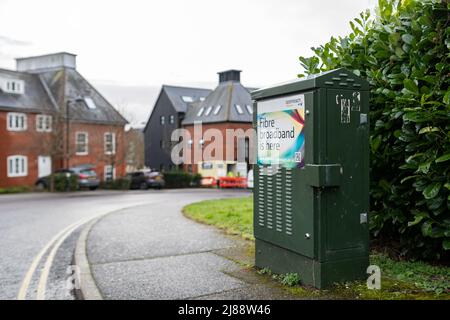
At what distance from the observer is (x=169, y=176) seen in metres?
40.3

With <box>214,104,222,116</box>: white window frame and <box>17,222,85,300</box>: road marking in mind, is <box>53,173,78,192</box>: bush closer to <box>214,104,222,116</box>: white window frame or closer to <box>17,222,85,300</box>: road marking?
<box>17,222,85,300</box>: road marking

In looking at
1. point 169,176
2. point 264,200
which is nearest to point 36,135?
point 169,176

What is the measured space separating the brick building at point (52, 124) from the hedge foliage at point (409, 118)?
91.9 feet

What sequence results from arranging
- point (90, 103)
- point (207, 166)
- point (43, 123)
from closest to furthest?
point (43, 123) < point (90, 103) < point (207, 166)

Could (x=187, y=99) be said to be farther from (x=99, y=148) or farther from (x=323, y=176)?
(x=323, y=176)

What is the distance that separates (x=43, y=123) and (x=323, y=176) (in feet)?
107

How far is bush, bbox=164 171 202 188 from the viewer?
40281 millimetres

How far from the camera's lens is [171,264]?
6.50 meters

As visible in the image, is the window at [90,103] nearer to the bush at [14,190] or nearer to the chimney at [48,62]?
the chimney at [48,62]

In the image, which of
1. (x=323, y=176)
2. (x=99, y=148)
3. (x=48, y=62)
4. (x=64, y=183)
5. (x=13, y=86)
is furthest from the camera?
(x=48, y=62)

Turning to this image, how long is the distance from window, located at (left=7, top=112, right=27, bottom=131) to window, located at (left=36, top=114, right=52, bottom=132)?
902mm

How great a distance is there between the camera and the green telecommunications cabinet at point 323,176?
473cm

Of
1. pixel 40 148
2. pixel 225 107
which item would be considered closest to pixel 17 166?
pixel 40 148

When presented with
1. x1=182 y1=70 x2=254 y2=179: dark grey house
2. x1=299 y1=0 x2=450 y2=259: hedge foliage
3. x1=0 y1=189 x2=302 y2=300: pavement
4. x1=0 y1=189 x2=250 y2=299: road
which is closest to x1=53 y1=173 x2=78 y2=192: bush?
x1=182 y1=70 x2=254 y2=179: dark grey house
